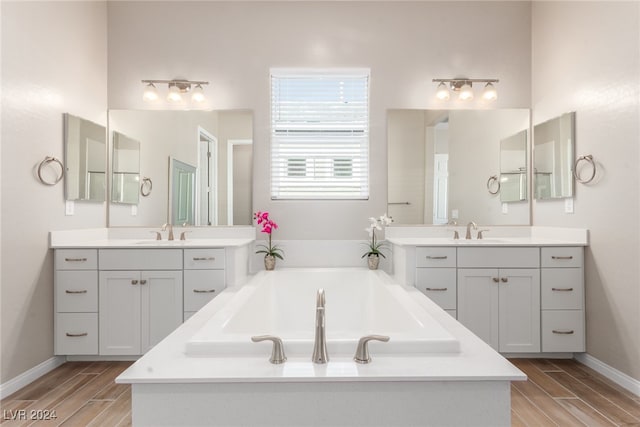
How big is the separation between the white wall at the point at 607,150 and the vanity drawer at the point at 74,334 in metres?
3.38

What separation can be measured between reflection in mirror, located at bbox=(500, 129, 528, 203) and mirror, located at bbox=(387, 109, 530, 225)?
0.05m

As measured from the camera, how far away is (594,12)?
98.2 inches

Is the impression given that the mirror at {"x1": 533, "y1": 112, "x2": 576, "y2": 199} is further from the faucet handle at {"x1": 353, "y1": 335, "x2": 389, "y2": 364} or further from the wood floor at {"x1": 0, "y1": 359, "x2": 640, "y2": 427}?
the faucet handle at {"x1": 353, "y1": 335, "x2": 389, "y2": 364}

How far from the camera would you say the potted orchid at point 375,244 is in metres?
3.01

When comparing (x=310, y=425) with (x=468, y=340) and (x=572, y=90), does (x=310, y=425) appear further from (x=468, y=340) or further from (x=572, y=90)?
(x=572, y=90)

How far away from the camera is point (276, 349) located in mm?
1248

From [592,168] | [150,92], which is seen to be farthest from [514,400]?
[150,92]

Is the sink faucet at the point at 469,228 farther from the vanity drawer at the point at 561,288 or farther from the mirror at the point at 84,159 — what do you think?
the mirror at the point at 84,159

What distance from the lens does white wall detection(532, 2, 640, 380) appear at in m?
2.20

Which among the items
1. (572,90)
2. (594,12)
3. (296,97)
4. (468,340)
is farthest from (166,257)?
(594,12)

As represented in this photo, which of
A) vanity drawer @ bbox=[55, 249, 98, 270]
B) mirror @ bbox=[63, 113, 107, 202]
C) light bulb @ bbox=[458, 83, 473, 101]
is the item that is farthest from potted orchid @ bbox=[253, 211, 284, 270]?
light bulb @ bbox=[458, 83, 473, 101]

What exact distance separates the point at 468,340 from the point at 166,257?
1993 millimetres

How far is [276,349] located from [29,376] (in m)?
2.06

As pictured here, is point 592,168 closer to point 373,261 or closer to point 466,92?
point 466,92
